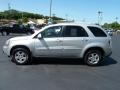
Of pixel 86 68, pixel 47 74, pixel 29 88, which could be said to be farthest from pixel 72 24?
pixel 29 88

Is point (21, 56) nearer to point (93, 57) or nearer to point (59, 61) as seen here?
point (59, 61)

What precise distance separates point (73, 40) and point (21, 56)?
2162mm

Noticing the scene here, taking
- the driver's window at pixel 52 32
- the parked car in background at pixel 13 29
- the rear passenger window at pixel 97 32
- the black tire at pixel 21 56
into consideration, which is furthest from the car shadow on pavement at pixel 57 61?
the parked car in background at pixel 13 29

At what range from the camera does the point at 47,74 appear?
994 centimetres

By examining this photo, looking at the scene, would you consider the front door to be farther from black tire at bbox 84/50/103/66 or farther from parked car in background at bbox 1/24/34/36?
parked car in background at bbox 1/24/34/36

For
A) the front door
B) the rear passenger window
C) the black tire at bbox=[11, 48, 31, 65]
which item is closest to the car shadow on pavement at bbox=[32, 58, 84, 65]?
the black tire at bbox=[11, 48, 31, 65]

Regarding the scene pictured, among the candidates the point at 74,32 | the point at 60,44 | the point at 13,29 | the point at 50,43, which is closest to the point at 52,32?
the point at 50,43

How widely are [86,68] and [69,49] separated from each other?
1.05m

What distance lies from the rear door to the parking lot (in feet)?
1.93

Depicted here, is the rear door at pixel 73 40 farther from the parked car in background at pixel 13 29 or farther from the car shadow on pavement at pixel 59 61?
the parked car in background at pixel 13 29

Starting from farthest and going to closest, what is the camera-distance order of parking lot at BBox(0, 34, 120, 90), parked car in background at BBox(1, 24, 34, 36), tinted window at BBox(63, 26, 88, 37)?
parked car in background at BBox(1, 24, 34, 36) < tinted window at BBox(63, 26, 88, 37) < parking lot at BBox(0, 34, 120, 90)

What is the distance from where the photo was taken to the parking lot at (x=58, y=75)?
26.8 feet

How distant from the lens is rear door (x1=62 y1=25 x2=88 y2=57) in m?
11.9

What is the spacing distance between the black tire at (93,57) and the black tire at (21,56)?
2.33 m
